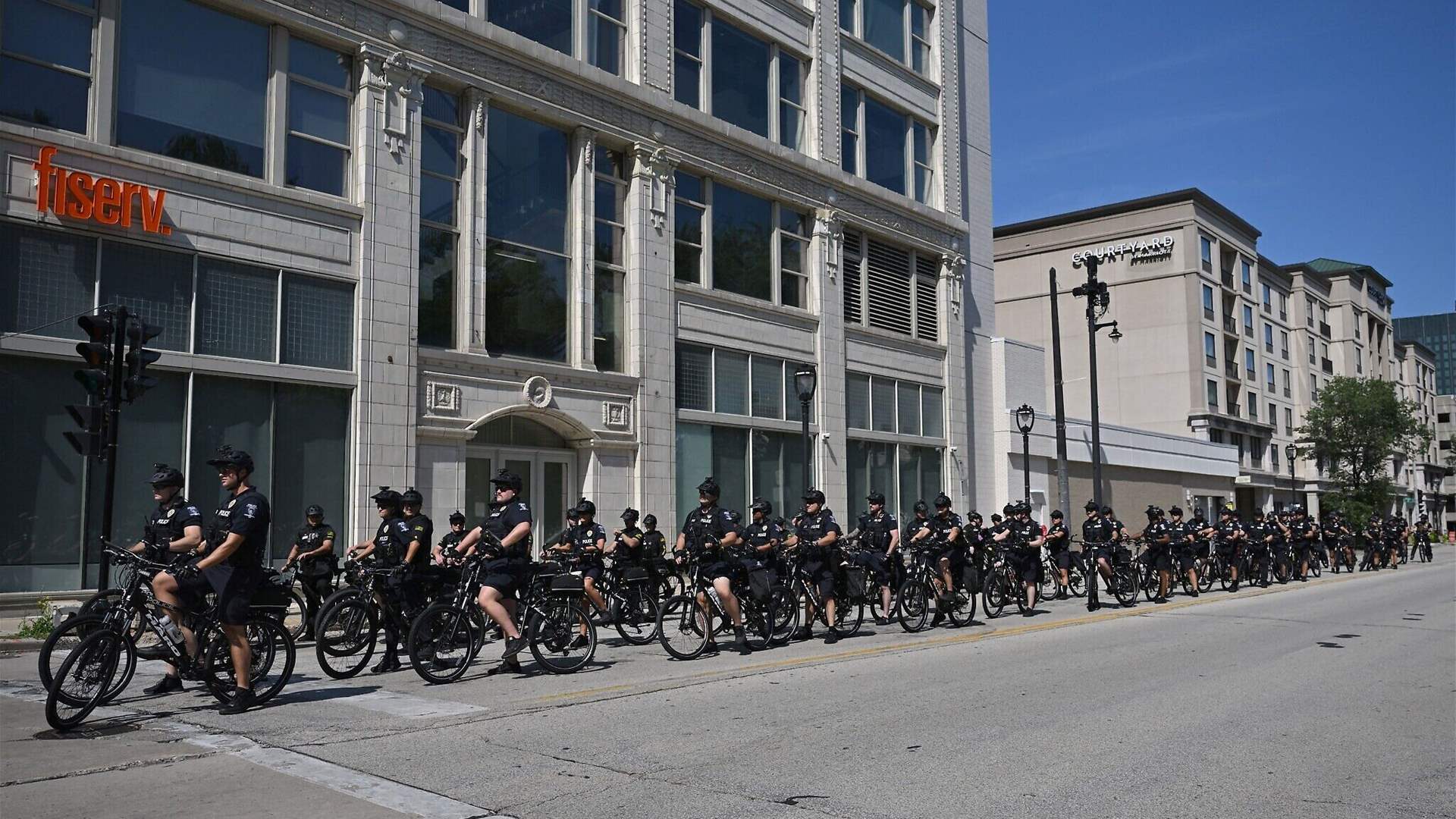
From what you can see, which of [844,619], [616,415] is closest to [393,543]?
[844,619]

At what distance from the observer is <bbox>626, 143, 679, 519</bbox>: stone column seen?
21562 millimetres

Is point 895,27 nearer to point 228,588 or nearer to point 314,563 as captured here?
point 314,563

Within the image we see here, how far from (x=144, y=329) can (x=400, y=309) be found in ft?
18.0

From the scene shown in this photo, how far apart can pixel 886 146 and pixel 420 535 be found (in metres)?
20.8

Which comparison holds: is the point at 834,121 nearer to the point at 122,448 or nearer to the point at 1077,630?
the point at 1077,630

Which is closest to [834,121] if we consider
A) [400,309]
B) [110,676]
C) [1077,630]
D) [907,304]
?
[907,304]

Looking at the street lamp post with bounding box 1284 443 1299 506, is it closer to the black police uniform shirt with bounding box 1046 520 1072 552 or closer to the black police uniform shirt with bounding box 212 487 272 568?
the black police uniform shirt with bounding box 1046 520 1072 552

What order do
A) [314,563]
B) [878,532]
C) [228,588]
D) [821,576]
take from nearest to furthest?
[228,588]
[314,563]
[821,576]
[878,532]

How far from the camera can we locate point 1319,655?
43.8 feet

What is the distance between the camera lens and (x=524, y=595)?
1127 cm

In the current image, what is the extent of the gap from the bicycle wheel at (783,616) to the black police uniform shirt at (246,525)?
6.45 metres

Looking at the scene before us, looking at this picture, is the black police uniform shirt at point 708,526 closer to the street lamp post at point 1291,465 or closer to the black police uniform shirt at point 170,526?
the black police uniform shirt at point 170,526

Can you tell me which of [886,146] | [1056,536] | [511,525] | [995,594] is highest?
[886,146]

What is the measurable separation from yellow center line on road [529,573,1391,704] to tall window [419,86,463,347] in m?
9.18
